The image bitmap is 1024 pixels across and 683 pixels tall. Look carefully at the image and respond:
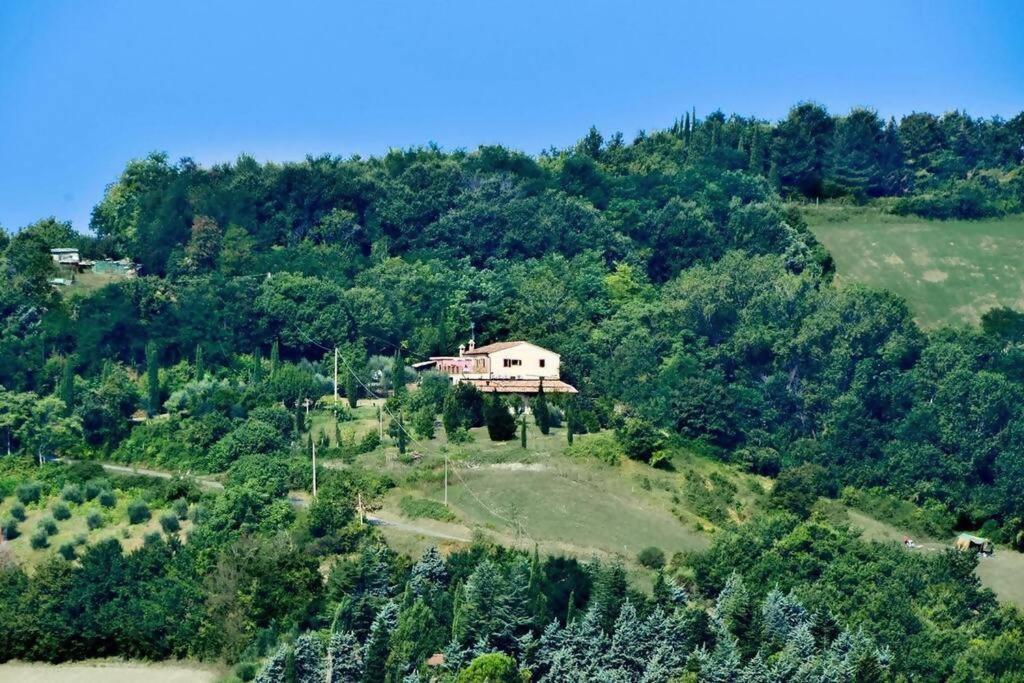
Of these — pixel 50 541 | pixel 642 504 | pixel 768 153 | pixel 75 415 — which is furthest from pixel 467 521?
pixel 768 153

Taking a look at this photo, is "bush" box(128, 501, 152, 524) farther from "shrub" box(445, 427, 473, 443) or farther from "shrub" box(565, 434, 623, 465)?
"shrub" box(565, 434, 623, 465)

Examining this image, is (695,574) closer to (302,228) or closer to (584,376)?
(584,376)

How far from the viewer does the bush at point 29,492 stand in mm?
64250

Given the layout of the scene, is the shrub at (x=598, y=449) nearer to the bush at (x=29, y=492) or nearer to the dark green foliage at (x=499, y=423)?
the dark green foliage at (x=499, y=423)

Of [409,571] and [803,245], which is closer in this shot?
[409,571]

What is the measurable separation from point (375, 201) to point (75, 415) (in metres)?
22.0

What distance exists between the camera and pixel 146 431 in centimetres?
7031

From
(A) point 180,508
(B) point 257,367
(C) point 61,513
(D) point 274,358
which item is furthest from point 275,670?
(D) point 274,358

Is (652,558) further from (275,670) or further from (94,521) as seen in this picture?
(94,521)

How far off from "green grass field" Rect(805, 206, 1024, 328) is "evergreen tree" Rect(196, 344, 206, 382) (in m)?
28.1

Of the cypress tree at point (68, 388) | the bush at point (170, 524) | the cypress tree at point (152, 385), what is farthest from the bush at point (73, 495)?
the cypress tree at point (152, 385)

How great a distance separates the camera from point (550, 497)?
63.7 meters

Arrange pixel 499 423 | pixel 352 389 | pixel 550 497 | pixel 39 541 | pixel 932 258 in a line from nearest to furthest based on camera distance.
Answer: pixel 39 541 < pixel 550 497 < pixel 499 423 < pixel 352 389 < pixel 932 258

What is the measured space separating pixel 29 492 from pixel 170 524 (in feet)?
20.5
